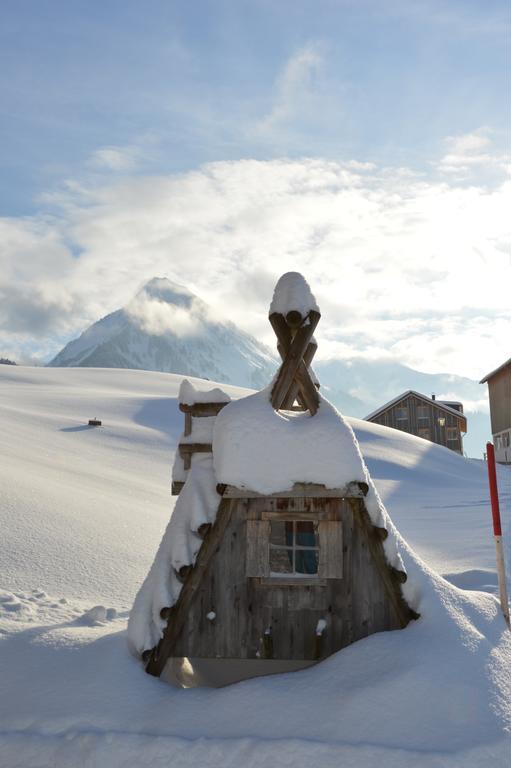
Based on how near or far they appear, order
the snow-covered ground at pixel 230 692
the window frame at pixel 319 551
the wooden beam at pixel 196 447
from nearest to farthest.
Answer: the snow-covered ground at pixel 230 692, the window frame at pixel 319 551, the wooden beam at pixel 196 447

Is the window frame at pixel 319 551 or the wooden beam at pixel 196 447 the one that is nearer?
the window frame at pixel 319 551

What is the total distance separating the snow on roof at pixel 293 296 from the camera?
5.67 metres

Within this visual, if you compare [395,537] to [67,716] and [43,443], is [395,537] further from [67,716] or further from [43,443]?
[43,443]

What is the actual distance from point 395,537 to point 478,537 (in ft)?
33.2

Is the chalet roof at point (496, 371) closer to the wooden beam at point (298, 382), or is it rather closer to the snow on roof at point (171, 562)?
the wooden beam at point (298, 382)

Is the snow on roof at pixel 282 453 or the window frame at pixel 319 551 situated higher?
the snow on roof at pixel 282 453

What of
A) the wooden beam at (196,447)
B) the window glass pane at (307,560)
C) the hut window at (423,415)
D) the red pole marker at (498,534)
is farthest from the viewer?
the hut window at (423,415)

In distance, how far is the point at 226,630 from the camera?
533 cm

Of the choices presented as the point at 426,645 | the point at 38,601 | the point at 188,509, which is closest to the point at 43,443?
the point at 38,601

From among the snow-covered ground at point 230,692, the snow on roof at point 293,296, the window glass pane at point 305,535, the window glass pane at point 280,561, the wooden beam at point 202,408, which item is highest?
the snow on roof at point 293,296

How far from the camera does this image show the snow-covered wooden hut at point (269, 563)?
17.2 feet

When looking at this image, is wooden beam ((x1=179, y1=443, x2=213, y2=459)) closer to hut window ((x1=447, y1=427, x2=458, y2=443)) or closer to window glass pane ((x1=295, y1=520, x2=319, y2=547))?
window glass pane ((x1=295, y1=520, x2=319, y2=547))

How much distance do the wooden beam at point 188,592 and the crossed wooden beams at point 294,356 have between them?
1162mm

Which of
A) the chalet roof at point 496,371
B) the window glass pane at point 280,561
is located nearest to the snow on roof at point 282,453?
the window glass pane at point 280,561
